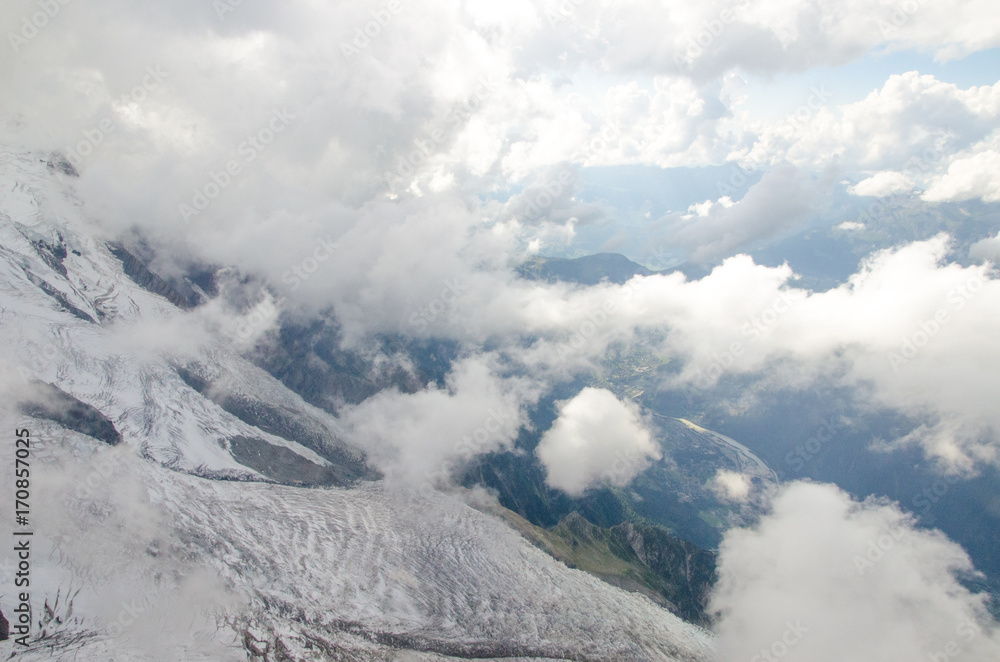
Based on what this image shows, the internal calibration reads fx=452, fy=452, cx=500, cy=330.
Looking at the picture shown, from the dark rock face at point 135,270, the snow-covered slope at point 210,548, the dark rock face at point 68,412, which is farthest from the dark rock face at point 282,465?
A: the dark rock face at point 135,270

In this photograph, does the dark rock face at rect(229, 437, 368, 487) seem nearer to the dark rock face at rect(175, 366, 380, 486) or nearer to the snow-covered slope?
the dark rock face at rect(175, 366, 380, 486)

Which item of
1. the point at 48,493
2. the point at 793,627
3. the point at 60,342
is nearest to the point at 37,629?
the point at 48,493

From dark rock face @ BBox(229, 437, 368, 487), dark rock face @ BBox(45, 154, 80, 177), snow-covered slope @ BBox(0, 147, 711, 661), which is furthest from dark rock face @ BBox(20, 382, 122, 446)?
dark rock face @ BBox(45, 154, 80, 177)

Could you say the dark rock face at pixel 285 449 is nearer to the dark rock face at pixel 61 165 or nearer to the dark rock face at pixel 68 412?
the dark rock face at pixel 68 412

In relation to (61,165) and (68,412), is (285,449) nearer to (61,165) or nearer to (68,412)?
(68,412)

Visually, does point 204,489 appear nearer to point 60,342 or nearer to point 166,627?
point 166,627

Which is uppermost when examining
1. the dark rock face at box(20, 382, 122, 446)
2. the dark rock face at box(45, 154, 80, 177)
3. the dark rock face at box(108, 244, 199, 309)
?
the dark rock face at box(45, 154, 80, 177)
